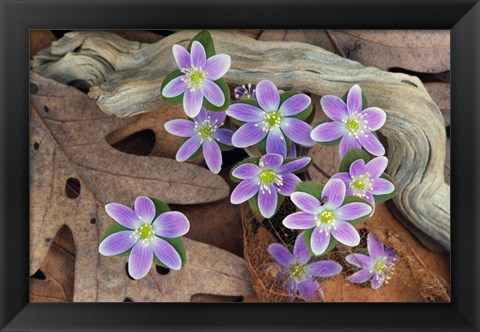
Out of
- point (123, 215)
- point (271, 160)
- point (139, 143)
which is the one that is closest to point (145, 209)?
point (123, 215)

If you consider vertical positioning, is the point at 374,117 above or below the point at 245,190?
above

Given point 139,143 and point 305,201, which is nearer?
point 305,201

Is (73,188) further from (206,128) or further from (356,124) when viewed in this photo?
(356,124)

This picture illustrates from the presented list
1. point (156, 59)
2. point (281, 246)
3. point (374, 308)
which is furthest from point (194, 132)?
point (374, 308)

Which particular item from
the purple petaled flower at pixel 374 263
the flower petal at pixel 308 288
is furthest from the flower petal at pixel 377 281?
the flower petal at pixel 308 288

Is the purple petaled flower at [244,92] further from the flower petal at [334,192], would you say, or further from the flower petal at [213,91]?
the flower petal at [334,192]

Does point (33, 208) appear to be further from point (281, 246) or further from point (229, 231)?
point (281, 246)

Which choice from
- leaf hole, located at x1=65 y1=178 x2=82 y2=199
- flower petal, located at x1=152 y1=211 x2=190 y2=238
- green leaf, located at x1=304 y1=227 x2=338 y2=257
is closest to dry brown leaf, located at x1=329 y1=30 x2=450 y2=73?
green leaf, located at x1=304 y1=227 x2=338 y2=257
